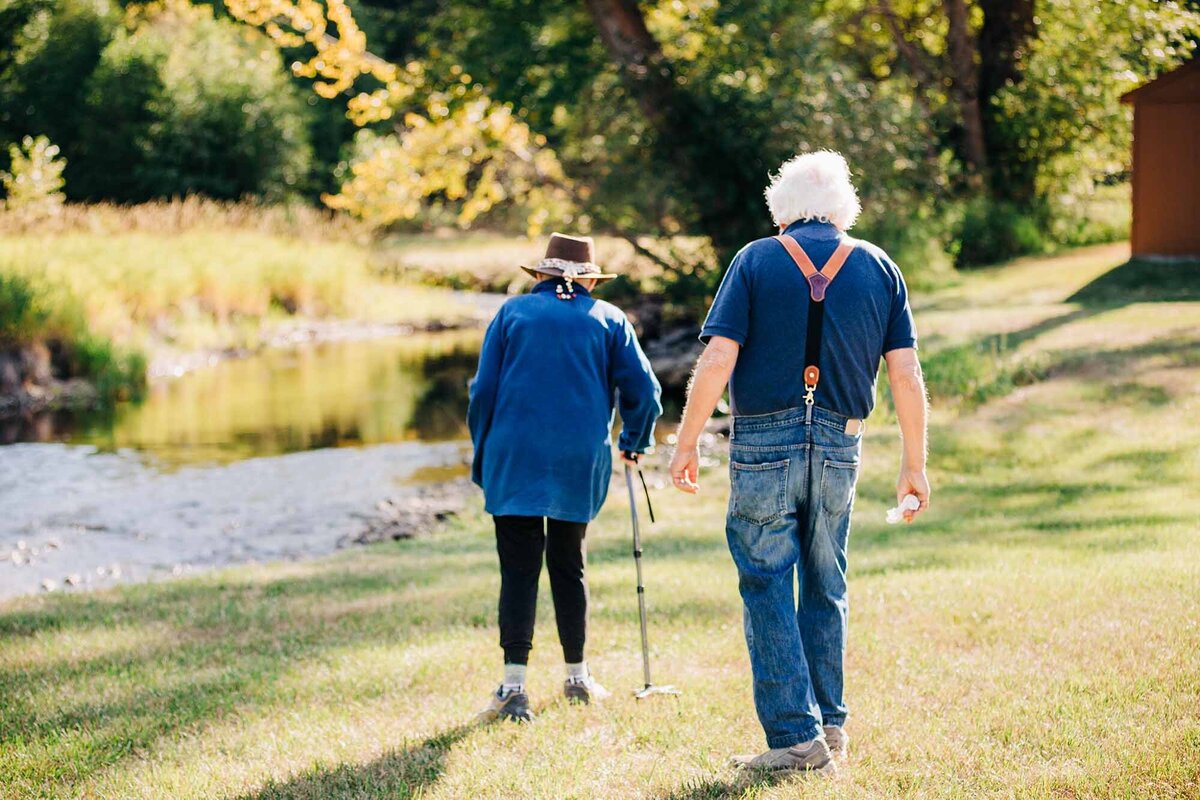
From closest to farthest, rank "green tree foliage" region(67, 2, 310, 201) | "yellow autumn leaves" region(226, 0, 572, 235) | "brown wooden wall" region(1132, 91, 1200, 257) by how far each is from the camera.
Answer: "yellow autumn leaves" region(226, 0, 572, 235) < "brown wooden wall" region(1132, 91, 1200, 257) < "green tree foliage" region(67, 2, 310, 201)

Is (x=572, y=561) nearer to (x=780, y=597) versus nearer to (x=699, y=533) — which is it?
(x=780, y=597)

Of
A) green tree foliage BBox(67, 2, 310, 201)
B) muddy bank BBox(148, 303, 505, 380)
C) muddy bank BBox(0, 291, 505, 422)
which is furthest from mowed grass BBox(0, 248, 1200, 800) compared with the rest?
green tree foliage BBox(67, 2, 310, 201)

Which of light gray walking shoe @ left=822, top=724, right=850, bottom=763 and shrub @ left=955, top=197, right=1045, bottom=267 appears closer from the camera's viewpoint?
light gray walking shoe @ left=822, top=724, right=850, bottom=763

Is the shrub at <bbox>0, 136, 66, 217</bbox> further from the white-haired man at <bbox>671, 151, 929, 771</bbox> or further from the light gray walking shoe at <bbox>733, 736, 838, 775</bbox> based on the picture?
the light gray walking shoe at <bbox>733, 736, 838, 775</bbox>

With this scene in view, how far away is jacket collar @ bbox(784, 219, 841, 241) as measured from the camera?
4.21m

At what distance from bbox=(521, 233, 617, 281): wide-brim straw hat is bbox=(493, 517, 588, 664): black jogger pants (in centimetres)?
102

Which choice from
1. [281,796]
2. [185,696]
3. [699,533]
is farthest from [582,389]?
[699,533]

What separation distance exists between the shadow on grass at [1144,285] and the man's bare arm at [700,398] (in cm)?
1264

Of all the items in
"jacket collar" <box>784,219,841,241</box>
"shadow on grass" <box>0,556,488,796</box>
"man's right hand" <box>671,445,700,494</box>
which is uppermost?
"jacket collar" <box>784,219,841,241</box>

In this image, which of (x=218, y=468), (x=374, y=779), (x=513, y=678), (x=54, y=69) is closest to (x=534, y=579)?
(x=513, y=678)

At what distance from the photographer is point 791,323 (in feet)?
13.6

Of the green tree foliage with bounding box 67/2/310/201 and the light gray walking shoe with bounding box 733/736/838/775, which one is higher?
the green tree foliage with bounding box 67/2/310/201

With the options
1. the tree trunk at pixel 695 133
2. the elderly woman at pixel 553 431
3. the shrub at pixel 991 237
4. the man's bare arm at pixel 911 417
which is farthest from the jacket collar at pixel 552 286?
the shrub at pixel 991 237

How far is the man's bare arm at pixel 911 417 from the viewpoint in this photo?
13.8ft
